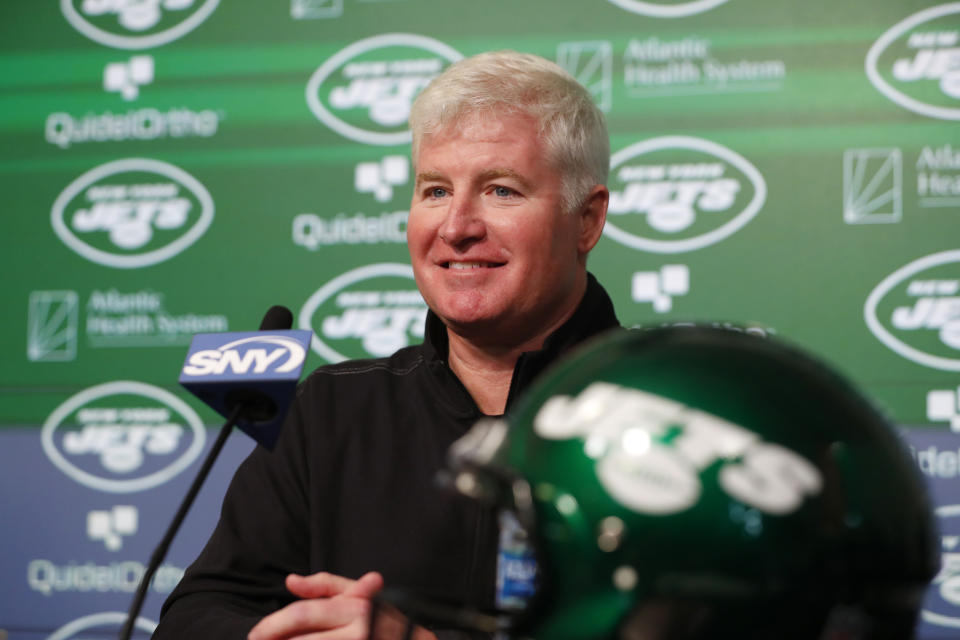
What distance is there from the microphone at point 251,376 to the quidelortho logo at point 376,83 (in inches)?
57.0

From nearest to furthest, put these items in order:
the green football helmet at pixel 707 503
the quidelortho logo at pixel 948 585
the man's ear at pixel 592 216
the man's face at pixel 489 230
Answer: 1. the green football helmet at pixel 707 503
2. the man's face at pixel 489 230
3. the man's ear at pixel 592 216
4. the quidelortho logo at pixel 948 585

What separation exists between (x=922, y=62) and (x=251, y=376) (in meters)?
1.75

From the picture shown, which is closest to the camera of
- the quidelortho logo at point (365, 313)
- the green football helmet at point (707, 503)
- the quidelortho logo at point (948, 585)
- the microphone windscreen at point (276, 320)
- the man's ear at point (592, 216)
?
the green football helmet at point (707, 503)

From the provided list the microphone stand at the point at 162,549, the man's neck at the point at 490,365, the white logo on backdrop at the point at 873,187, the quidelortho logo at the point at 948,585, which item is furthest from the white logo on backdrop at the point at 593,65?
the microphone stand at the point at 162,549

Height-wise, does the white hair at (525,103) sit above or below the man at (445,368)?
above

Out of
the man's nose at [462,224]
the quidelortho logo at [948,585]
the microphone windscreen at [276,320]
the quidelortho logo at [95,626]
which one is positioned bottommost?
the quidelortho logo at [95,626]

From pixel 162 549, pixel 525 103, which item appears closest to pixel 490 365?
pixel 525 103

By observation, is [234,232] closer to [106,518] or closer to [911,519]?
[106,518]

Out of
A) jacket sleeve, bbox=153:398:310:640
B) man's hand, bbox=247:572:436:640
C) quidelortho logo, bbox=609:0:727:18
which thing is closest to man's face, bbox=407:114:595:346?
jacket sleeve, bbox=153:398:310:640

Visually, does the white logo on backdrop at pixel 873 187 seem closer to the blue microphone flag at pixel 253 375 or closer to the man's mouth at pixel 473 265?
the man's mouth at pixel 473 265

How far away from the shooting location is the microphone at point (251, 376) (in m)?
0.90

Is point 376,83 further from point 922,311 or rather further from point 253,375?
point 253,375

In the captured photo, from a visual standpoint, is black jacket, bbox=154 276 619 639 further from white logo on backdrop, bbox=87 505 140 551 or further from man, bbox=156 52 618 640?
white logo on backdrop, bbox=87 505 140 551

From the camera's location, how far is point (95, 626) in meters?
2.37
